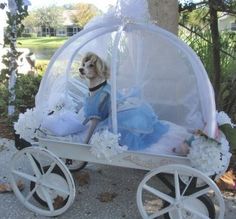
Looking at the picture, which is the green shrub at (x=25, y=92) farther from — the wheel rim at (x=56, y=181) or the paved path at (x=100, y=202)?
the wheel rim at (x=56, y=181)

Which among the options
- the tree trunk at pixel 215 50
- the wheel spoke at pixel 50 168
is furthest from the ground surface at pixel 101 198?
the tree trunk at pixel 215 50

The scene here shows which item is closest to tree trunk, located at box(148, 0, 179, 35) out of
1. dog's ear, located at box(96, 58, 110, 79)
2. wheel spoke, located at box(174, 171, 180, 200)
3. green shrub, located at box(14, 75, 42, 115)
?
dog's ear, located at box(96, 58, 110, 79)

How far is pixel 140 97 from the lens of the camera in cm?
393

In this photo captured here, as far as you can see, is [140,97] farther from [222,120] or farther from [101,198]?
[101,198]

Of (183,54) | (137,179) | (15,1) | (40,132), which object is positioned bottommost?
(137,179)

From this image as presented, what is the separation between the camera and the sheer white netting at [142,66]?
11.8ft

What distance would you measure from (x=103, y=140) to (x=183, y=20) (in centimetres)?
296

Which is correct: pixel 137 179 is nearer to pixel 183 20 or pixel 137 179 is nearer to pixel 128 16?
pixel 128 16

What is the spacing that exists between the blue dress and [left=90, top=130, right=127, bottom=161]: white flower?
15 cm

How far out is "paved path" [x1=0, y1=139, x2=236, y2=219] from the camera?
12.5 ft

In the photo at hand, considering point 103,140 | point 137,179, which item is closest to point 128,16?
point 103,140

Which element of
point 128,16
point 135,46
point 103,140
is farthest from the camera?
point 135,46

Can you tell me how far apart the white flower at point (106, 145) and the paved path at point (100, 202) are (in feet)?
2.11

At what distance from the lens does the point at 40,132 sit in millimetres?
3838
